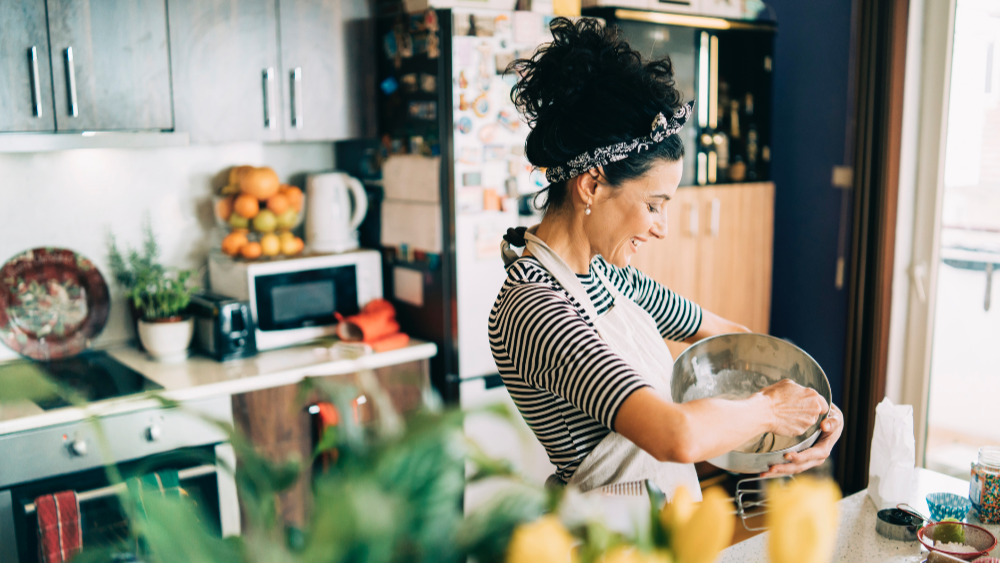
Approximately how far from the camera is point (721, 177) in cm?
324

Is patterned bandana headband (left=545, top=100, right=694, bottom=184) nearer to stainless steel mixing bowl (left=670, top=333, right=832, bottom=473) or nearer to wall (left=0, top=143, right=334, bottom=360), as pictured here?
stainless steel mixing bowl (left=670, top=333, right=832, bottom=473)

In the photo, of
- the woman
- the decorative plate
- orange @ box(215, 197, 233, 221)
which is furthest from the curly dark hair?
the decorative plate

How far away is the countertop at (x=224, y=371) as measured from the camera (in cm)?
201

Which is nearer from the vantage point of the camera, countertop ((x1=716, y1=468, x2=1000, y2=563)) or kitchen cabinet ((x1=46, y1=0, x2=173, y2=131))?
countertop ((x1=716, y1=468, x2=1000, y2=563))

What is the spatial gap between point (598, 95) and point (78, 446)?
5.38 ft

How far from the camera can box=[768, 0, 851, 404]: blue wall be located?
3146 millimetres

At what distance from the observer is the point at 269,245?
8.83ft

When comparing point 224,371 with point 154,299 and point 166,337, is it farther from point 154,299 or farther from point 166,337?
point 154,299

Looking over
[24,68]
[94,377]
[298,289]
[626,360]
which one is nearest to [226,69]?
[24,68]

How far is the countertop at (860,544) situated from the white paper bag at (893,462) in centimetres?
4

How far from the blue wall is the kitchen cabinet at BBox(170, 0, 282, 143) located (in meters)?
2.10

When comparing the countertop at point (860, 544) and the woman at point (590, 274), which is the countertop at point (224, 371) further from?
the countertop at point (860, 544)

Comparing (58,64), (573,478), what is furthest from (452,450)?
(58,64)

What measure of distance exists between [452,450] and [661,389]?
3.55 feet
